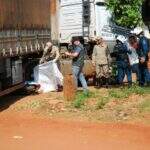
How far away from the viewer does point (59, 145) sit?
28.8 feet

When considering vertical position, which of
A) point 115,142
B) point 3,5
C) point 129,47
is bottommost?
point 115,142

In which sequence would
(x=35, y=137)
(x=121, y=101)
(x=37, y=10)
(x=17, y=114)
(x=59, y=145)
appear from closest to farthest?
(x=59, y=145) → (x=35, y=137) → (x=17, y=114) → (x=121, y=101) → (x=37, y=10)

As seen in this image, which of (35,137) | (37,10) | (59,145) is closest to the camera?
(59,145)

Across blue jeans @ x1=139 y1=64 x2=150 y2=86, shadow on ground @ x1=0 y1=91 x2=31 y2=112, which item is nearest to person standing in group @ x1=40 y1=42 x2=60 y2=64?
shadow on ground @ x1=0 y1=91 x2=31 y2=112

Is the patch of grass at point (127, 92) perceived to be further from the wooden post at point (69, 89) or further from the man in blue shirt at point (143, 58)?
the man in blue shirt at point (143, 58)

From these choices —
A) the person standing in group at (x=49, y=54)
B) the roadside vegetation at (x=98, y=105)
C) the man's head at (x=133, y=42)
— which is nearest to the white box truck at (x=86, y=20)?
the man's head at (x=133, y=42)

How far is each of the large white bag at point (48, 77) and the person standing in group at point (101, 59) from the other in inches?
54.9

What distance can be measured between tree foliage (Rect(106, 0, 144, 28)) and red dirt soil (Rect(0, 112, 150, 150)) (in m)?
11.9

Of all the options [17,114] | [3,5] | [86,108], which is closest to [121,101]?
[86,108]

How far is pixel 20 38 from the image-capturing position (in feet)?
46.5

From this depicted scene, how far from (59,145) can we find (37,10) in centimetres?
800

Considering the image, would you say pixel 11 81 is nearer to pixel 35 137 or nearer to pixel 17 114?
pixel 17 114

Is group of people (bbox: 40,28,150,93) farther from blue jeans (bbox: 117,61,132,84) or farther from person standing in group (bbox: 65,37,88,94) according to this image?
person standing in group (bbox: 65,37,88,94)

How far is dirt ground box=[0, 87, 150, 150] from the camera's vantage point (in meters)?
8.87
